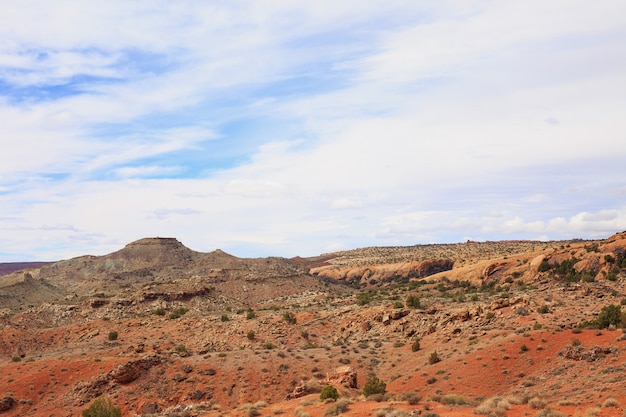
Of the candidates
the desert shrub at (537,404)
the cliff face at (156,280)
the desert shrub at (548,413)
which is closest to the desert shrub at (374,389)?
the desert shrub at (537,404)

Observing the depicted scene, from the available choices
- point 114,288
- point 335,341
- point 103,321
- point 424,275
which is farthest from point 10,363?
point 424,275

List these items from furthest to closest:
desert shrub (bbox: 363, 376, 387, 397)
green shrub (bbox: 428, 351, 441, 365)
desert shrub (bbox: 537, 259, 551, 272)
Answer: desert shrub (bbox: 537, 259, 551, 272) → green shrub (bbox: 428, 351, 441, 365) → desert shrub (bbox: 363, 376, 387, 397)

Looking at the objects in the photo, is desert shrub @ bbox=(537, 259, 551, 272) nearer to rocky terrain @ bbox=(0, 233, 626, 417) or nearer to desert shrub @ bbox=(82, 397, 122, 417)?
rocky terrain @ bbox=(0, 233, 626, 417)

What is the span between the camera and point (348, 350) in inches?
1683

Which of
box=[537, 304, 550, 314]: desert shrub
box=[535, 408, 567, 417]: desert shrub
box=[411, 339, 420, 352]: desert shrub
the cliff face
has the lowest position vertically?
box=[411, 339, 420, 352]: desert shrub

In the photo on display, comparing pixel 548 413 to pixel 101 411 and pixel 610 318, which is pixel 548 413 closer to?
pixel 610 318

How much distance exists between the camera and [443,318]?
4622cm

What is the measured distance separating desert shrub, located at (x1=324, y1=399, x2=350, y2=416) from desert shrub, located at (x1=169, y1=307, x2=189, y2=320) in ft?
137

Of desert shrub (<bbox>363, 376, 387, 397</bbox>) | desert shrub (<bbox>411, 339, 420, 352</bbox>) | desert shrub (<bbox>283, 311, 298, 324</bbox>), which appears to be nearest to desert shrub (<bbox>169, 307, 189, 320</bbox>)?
desert shrub (<bbox>283, 311, 298, 324</bbox>)

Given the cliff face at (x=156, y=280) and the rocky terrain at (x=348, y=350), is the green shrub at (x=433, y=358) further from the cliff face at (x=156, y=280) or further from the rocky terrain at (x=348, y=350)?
the cliff face at (x=156, y=280)

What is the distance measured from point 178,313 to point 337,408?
44.8 m

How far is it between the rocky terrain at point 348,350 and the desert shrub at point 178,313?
0.26m

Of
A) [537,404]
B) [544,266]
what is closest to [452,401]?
[537,404]

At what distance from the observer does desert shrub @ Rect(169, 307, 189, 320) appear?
61.2m
